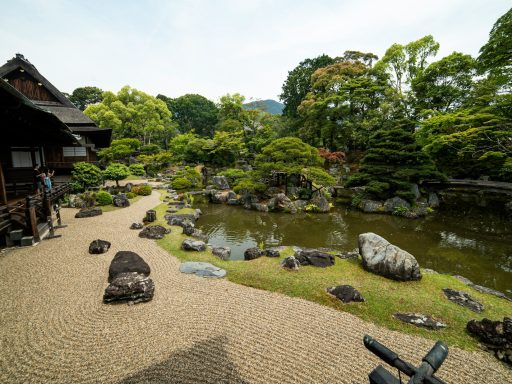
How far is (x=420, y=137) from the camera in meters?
14.8

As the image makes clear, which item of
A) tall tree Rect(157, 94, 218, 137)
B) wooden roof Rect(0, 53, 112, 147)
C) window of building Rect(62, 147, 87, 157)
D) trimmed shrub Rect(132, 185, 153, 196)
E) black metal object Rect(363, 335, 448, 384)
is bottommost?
trimmed shrub Rect(132, 185, 153, 196)

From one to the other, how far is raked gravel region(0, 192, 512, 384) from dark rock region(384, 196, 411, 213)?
11519 millimetres

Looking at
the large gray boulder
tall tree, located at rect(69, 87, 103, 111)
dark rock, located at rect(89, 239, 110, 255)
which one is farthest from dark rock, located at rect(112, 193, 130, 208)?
tall tree, located at rect(69, 87, 103, 111)

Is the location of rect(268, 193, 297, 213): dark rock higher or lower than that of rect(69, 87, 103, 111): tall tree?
lower

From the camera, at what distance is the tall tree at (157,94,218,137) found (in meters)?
45.8

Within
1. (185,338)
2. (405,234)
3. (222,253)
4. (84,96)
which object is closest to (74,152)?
(222,253)

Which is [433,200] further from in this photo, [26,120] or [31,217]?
[26,120]

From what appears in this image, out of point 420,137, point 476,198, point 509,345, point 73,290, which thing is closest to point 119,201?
point 73,290

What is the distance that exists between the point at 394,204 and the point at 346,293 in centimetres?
1116

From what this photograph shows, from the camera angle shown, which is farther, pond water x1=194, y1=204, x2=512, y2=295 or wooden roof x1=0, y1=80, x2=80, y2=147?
pond water x1=194, y1=204, x2=512, y2=295

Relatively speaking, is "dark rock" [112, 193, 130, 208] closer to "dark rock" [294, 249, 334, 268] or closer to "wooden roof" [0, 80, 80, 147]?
"wooden roof" [0, 80, 80, 147]

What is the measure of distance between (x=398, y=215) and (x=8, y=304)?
52.2 feet

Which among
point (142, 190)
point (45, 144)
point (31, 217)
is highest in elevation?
point (45, 144)

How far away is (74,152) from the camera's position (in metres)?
15.9
